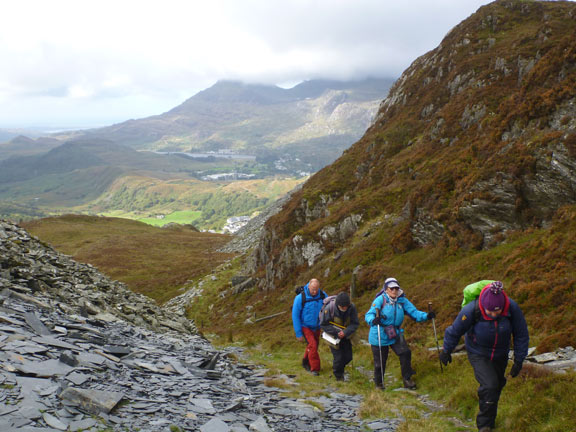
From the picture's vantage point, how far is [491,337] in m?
8.16

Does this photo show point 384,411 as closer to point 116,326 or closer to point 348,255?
point 116,326

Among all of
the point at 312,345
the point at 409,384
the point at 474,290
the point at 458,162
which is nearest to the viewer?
the point at 474,290

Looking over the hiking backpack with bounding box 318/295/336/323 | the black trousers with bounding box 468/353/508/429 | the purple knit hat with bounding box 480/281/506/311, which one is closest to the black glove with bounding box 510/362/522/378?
the black trousers with bounding box 468/353/508/429

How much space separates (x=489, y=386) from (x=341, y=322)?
5.25 meters

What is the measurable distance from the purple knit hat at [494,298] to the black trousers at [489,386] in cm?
136

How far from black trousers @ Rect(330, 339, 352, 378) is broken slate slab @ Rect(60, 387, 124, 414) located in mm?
7463

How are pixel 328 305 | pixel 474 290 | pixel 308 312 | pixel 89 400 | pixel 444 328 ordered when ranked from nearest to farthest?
pixel 89 400 < pixel 474 290 < pixel 328 305 < pixel 308 312 < pixel 444 328

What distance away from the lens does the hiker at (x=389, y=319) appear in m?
11.3

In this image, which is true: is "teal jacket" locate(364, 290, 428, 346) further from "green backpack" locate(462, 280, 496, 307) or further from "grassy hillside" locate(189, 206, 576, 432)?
"green backpack" locate(462, 280, 496, 307)

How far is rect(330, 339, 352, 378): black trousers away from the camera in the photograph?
13.1 m

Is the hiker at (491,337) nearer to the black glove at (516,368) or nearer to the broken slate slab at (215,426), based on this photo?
the black glove at (516,368)

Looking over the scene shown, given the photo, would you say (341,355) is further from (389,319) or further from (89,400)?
(89,400)

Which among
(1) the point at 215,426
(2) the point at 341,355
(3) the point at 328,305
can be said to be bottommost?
(2) the point at 341,355

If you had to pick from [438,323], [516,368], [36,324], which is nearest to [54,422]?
[36,324]
